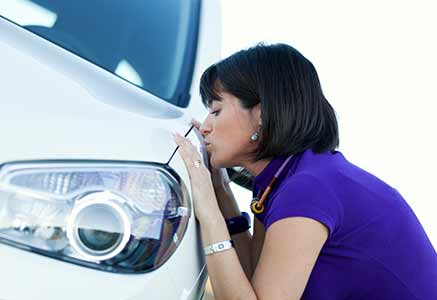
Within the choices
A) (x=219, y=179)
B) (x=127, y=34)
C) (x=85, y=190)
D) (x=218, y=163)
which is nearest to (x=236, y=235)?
(x=219, y=179)

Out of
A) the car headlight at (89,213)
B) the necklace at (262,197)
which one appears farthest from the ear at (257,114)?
the car headlight at (89,213)

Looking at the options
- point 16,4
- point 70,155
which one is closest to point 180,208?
point 70,155

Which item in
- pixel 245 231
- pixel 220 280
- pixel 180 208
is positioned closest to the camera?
pixel 180 208

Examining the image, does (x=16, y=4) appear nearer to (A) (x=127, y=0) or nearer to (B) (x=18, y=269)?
(A) (x=127, y=0)

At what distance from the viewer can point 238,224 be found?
1.83m

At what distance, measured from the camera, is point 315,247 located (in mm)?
1385

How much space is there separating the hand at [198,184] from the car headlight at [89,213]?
6.4 inches

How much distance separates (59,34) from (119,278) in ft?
2.81

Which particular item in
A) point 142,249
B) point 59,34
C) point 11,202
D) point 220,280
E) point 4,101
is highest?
point 59,34

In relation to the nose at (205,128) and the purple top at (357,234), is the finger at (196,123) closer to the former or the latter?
the nose at (205,128)

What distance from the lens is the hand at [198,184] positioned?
1309 mm

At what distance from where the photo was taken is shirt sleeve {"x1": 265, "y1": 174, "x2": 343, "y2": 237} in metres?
1.38

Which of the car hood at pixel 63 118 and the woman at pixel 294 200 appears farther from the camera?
the woman at pixel 294 200

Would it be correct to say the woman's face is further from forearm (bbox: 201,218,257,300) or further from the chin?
forearm (bbox: 201,218,257,300)
